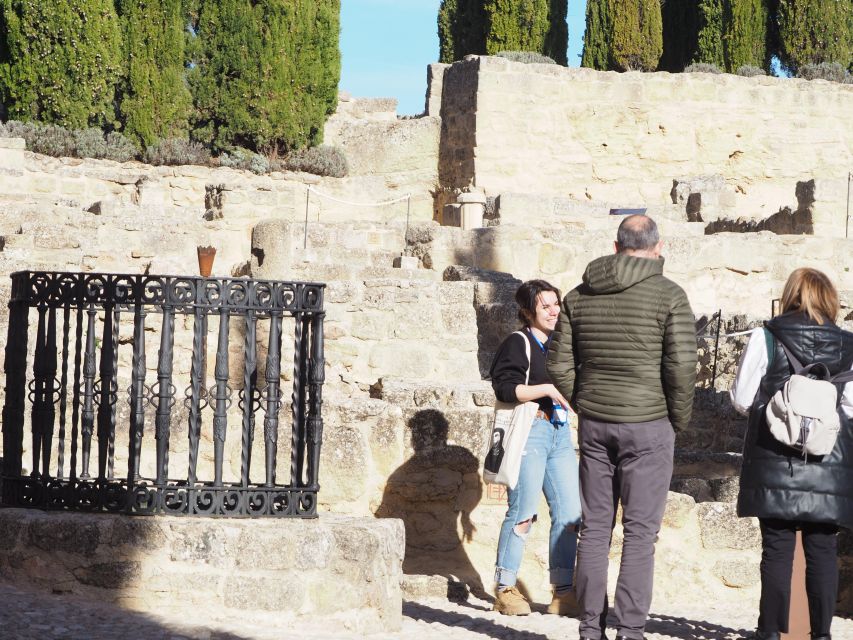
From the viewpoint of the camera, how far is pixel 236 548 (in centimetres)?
457

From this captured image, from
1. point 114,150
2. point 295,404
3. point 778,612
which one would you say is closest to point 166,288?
point 295,404

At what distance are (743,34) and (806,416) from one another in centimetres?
2450

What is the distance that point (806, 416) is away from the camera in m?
4.31

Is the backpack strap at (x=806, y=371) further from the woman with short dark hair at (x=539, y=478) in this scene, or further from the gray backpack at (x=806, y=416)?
the woman with short dark hair at (x=539, y=478)

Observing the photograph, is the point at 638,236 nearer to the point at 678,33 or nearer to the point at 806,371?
the point at 806,371

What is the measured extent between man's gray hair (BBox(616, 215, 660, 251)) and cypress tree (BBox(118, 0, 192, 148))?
1745 cm

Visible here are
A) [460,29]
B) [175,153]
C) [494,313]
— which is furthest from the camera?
[460,29]

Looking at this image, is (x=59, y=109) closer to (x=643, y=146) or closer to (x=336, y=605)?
→ (x=643, y=146)

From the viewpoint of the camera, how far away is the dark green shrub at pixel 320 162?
22172mm

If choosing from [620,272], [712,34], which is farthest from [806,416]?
[712,34]

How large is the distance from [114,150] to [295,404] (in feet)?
51.2

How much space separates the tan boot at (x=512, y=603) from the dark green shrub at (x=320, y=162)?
17324 mm

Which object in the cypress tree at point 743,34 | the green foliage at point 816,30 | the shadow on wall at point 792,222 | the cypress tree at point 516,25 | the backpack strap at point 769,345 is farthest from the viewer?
the cypress tree at point 743,34

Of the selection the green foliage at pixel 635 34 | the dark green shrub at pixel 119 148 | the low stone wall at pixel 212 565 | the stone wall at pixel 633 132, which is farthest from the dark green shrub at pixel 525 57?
the low stone wall at pixel 212 565
